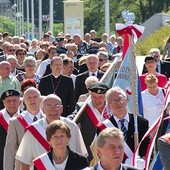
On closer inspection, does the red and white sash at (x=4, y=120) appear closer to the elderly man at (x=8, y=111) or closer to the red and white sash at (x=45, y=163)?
the elderly man at (x=8, y=111)

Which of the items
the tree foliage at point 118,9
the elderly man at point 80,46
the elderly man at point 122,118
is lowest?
the tree foliage at point 118,9

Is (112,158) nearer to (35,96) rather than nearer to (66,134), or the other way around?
(66,134)

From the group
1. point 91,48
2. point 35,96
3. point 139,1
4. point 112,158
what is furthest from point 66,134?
point 139,1

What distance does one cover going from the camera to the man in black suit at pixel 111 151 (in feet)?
23.3

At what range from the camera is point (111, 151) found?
23.5ft

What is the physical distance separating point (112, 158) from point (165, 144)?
1.60 ft

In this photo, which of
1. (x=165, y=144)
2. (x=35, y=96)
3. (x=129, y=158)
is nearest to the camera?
(x=165, y=144)

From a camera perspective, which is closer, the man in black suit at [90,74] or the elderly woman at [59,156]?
the elderly woman at [59,156]

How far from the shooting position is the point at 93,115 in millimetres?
10805

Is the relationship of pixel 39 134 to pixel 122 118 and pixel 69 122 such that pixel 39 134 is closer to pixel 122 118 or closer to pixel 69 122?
pixel 69 122

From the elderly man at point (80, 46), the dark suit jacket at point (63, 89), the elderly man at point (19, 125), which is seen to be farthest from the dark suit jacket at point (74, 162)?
the elderly man at point (80, 46)

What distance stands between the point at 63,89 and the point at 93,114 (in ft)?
14.1

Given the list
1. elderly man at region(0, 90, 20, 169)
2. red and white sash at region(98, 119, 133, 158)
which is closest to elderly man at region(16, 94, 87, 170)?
red and white sash at region(98, 119, 133, 158)

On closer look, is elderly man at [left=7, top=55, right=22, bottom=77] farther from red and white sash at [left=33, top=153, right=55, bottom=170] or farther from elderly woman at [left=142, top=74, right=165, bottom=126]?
red and white sash at [left=33, top=153, right=55, bottom=170]
